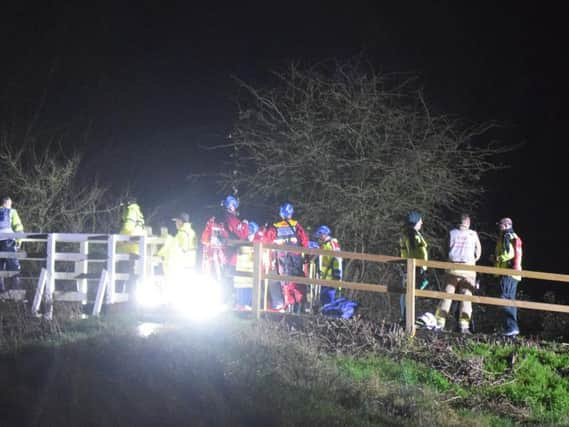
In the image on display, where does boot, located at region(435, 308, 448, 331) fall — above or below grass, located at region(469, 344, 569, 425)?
above

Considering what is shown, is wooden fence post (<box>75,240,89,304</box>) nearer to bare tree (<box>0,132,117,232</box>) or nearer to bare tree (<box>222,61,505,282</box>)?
bare tree (<box>222,61,505,282</box>)

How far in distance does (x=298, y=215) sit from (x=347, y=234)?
3.48 ft

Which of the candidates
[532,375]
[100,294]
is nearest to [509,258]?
[532,375]

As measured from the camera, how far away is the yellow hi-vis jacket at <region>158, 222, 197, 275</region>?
13.8m

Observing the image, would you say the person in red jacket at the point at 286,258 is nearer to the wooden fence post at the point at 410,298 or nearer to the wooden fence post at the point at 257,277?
the wooden fence post at the point at 257,277

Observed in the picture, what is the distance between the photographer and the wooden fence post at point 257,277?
37.4ft

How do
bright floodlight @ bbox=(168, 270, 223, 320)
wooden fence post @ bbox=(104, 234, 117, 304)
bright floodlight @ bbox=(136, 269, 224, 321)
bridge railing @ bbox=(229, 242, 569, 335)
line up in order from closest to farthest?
bridge railing @ bbox=(229, 242, 569, 335) → bright floodlight @ bbox=(168, 270, 223, 320) → bright floodlight @ bbox=(136, 269, 224, 321) → wooden fence post @ bbox=(104, 234, 117, 304)

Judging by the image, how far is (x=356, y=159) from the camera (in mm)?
15508

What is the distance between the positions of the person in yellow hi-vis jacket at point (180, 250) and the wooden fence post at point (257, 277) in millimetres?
2528

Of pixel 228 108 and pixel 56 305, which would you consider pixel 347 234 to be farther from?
pixel 228 108

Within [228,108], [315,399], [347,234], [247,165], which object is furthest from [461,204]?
[315,399]

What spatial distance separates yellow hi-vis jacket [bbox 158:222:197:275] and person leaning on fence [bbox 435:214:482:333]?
455cm

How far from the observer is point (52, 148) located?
852 inches

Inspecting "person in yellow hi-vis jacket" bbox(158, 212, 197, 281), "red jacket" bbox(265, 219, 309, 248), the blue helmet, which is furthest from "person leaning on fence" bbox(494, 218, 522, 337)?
"person in yellow hi-vis jacket" bbox(158, 212, 197, 281)
